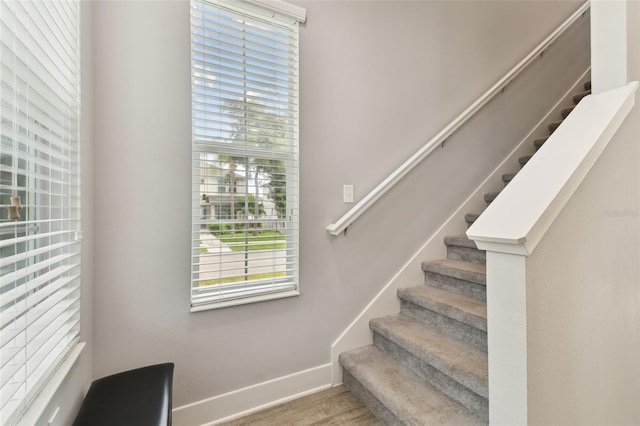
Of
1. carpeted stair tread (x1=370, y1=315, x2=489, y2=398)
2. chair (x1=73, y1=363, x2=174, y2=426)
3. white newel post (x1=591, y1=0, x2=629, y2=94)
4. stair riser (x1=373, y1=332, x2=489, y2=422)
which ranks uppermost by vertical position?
white newel post (x1=591, y1=0, x2=629, y2=94)

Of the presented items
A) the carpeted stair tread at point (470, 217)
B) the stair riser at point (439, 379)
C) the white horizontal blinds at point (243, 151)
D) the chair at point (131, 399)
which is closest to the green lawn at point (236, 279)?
the white horizontal blinds at point (243, 151)

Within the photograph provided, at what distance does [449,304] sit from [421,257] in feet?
1.70

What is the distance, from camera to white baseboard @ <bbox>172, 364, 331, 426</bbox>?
1466mm

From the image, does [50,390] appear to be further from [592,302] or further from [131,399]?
[592,302]

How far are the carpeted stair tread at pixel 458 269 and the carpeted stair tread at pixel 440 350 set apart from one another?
1.24ft

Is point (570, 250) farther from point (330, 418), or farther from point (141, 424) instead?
point (141, 424)

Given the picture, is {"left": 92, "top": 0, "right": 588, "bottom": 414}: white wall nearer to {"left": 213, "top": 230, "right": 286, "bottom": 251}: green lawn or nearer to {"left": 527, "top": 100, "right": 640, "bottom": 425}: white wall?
{"left": 213, "top": 230, "right": 286, "bottom": 251}: green lawn

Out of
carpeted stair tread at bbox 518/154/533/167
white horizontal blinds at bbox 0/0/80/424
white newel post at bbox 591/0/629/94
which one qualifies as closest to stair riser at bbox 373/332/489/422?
white newel post at bbox 591/0/629/94

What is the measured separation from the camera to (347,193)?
186cm

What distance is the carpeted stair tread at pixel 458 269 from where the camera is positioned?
1.69m

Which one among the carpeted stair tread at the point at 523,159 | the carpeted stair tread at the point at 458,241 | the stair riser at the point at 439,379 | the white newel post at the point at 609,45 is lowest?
A: the stair riser at the point at 439,379

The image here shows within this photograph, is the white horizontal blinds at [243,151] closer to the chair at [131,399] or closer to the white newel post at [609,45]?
the chair at [131,399]

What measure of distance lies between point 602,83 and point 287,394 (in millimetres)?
2214

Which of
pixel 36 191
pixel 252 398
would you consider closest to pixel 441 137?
pixel 252 398
